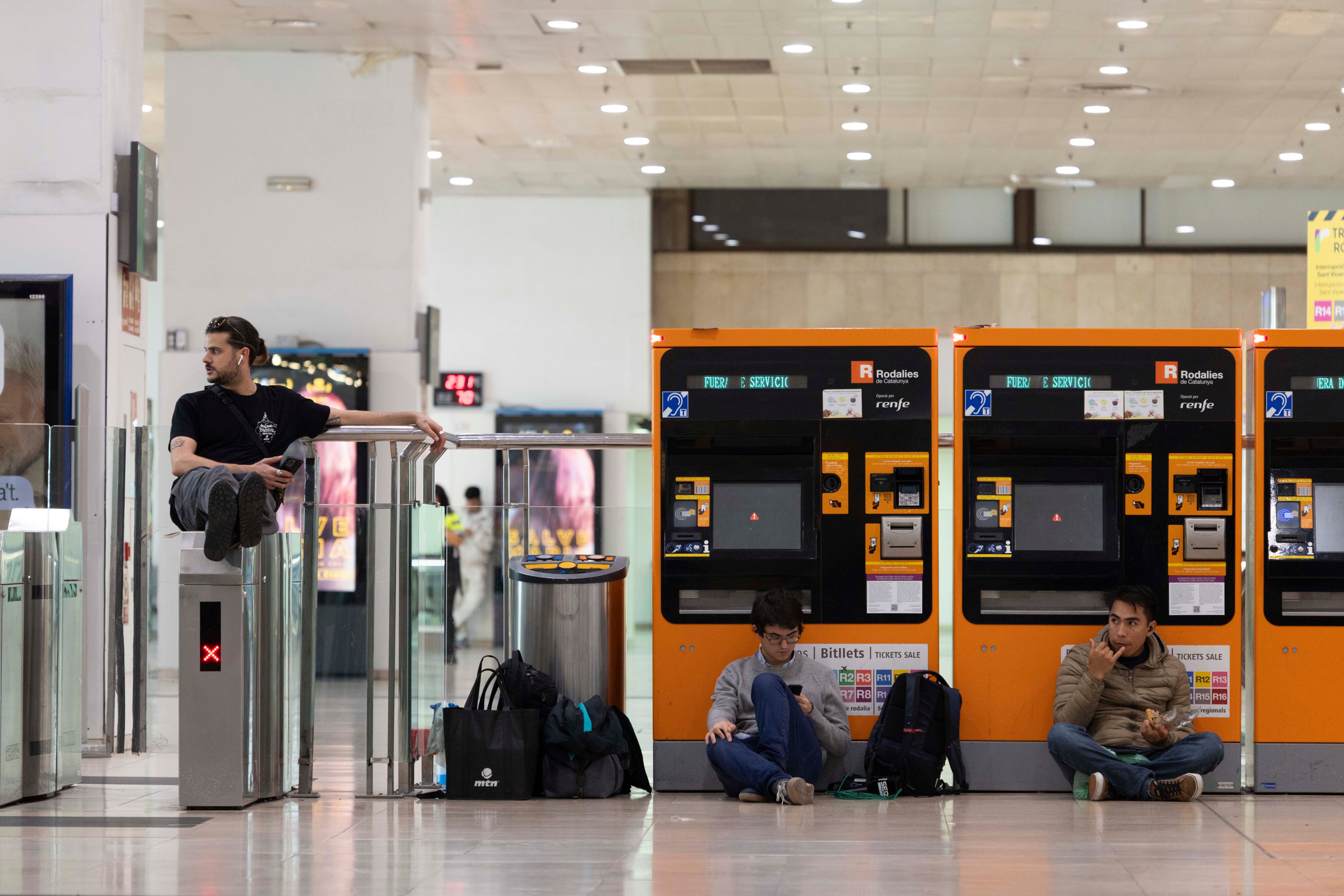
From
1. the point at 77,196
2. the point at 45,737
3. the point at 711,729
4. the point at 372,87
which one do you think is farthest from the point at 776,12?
the point at 45,737

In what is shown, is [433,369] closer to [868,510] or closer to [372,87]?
[372,87]

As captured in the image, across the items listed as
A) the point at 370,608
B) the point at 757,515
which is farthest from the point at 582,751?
the point at 757,515

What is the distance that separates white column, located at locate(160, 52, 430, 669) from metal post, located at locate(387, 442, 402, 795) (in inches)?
172

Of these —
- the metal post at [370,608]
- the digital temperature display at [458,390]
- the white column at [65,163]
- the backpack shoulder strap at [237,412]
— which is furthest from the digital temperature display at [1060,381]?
the digital temperature display at [458,390]

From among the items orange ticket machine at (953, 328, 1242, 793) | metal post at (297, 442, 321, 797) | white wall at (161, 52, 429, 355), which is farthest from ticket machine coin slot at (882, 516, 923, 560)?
white wall at (161, 52, 429, 355)

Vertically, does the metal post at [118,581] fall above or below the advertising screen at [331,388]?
below

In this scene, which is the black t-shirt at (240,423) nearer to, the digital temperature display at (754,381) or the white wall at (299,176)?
the digital temperature display at (754,381)

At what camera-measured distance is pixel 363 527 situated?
5699 mm

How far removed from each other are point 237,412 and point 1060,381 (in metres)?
3.11

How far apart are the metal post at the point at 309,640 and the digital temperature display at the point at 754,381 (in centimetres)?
155

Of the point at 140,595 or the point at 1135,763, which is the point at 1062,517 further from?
the point at 140,595

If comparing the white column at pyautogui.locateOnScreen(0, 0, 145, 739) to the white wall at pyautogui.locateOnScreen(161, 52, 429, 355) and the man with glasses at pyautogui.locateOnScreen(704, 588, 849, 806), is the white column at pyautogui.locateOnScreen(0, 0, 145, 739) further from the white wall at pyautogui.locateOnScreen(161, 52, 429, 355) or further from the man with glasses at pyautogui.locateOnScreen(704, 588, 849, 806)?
the man with glasses at pyautogui.locateOnScreen(704, 588, 849, 806)

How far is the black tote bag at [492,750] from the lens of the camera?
532 cm

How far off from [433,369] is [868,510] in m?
5.34
